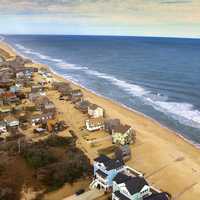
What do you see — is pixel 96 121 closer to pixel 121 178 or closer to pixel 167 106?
pixel 167 106

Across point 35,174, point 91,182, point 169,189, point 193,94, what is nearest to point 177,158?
point 169,189

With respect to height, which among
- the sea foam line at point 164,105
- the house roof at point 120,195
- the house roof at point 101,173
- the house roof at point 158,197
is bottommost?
the sea foam line at point 164,105

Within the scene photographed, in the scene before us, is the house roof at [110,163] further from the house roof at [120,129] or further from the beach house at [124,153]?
the house roof at [120,129]

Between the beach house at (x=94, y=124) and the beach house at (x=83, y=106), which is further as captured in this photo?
the beach house at (x=83, y=106)

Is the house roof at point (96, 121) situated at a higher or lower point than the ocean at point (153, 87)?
higher

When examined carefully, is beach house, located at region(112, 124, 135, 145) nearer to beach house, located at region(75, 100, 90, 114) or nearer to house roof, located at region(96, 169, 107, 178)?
house roof, located at region(96, 169, 107, 178)

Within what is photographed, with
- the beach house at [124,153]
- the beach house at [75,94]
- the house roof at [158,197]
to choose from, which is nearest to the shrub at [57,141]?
the beach house at [124,153]

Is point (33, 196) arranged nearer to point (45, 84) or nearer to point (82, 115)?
point (82, 115)
